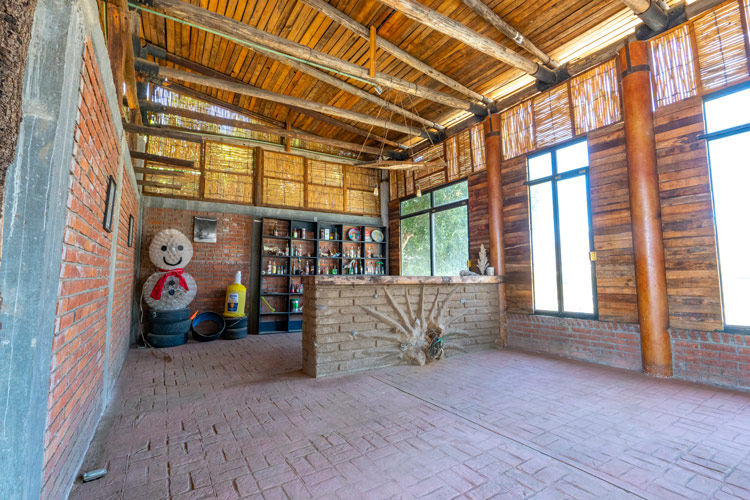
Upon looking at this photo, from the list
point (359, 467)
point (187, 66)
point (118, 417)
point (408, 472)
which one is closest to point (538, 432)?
point (408, 472)

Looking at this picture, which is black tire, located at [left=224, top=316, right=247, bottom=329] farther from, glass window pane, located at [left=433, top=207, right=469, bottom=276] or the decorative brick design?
Answer: the decorative brick design

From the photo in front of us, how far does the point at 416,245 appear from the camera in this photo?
8047 millimetres

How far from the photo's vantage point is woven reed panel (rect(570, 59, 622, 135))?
4.56 meters

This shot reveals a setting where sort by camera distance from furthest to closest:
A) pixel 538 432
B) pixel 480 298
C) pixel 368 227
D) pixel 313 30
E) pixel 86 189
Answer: pixel 368 227
pixel 480 298
pixel 313 30
pixel 538 432
pixel 86 189

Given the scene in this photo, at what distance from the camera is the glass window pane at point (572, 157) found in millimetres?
4910

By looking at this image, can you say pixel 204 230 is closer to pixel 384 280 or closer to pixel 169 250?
pixel 169 250

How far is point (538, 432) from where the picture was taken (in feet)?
8.18

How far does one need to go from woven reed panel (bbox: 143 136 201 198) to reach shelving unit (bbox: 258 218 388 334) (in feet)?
5.37

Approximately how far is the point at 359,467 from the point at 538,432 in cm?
139

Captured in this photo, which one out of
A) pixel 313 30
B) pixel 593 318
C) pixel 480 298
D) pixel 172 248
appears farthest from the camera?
pixel 172 248

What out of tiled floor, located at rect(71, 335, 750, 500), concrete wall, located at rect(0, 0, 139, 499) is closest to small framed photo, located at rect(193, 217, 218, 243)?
tiled floor, located at rect(71, 335, 750, 500)

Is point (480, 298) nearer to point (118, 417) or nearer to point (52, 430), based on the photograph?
point (118, 417)

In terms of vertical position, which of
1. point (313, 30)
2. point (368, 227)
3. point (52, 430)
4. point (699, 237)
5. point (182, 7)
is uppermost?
point (313, 30)

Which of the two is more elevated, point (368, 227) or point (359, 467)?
point (368, 227)
